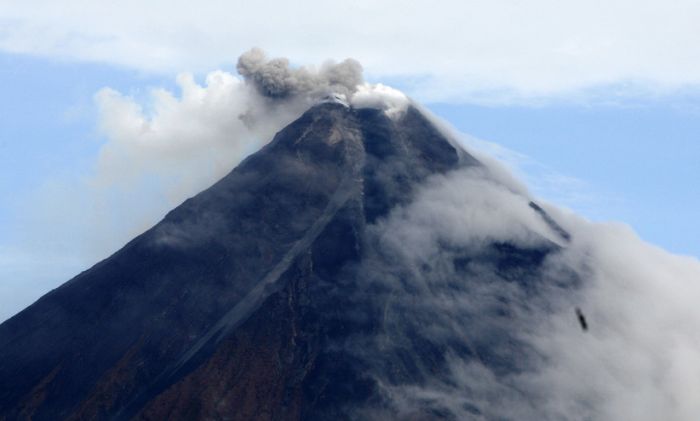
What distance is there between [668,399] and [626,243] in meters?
32.4

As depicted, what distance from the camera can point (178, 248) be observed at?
154500 mm

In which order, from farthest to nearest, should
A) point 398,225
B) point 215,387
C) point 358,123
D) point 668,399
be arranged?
point 358,123
point 398,225
point 668,399
point 215,387

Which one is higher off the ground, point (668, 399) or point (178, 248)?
point (178, 248)

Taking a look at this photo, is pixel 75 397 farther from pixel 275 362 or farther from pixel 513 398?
pixel 513 398

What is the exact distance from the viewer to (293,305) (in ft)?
477

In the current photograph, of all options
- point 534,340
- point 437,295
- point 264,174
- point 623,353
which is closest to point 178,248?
point 264,174

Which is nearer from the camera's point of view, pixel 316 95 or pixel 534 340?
pixel 534 340

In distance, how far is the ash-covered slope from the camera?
444 ft

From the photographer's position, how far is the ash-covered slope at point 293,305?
135375 mm

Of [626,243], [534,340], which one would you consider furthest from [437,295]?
[626,243]

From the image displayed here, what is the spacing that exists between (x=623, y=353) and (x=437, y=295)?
20568 millimetres

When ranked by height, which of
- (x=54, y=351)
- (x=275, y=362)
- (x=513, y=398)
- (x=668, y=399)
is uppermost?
(x=54, y=351)

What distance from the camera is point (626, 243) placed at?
571 feet

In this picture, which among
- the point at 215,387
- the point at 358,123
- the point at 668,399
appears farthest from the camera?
the point at 358,123
